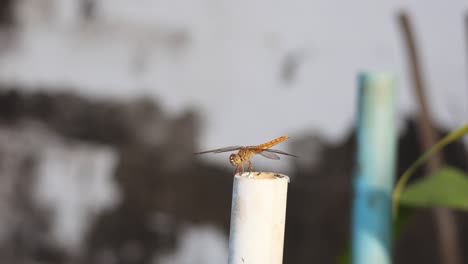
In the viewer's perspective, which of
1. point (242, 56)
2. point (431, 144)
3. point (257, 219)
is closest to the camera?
point (257, 219)

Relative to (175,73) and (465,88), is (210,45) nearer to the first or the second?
(175,73)

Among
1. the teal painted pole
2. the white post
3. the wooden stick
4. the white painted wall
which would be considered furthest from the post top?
the white painted wall

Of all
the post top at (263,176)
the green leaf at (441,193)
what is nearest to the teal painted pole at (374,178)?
the green leaf at (441,193)

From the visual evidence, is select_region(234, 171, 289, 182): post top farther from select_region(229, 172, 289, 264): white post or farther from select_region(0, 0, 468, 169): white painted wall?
select_region(0, 0, 468, 169): white painted wall

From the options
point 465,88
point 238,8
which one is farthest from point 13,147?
point 465,88

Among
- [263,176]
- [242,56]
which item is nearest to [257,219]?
[263,176]

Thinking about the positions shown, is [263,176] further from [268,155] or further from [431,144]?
[431,144]
